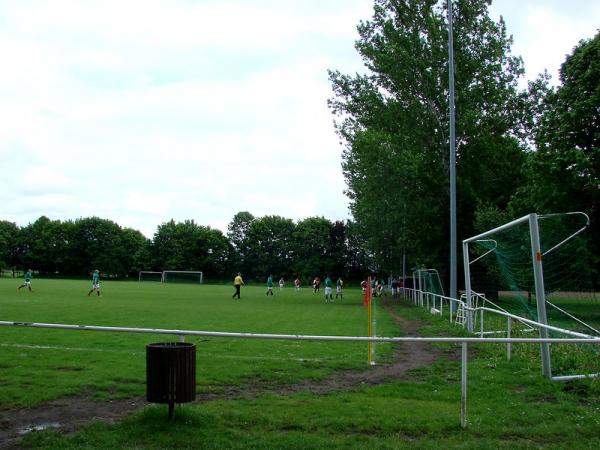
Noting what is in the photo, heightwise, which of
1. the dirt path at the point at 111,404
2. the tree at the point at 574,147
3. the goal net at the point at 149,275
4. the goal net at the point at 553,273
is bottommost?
the goal net at the point at 149,275

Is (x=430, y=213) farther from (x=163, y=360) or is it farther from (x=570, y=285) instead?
(x=163, y=360)

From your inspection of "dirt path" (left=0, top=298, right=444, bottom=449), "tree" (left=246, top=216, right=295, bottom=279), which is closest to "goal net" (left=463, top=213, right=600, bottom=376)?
"dirt path" (left=0, top=298, right=444, bottom=449)

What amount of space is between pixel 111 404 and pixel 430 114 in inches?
1148

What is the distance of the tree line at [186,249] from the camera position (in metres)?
105

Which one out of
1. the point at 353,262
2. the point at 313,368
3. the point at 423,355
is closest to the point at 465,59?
the point at 423,355

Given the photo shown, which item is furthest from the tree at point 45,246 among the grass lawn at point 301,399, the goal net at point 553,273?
the goal net at point 553,273

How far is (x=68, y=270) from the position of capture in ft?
349

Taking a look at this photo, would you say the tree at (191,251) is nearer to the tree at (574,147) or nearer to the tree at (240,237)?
the tree at (240,237)

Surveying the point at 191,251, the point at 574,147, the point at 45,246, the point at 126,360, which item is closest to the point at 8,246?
the point at 45,246

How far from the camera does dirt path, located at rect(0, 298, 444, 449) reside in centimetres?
669

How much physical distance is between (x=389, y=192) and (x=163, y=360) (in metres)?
28.5

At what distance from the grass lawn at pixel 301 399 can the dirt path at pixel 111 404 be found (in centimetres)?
23

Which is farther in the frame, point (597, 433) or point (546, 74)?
point (546, 74)

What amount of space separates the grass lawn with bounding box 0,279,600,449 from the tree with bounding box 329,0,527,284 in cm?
2054
